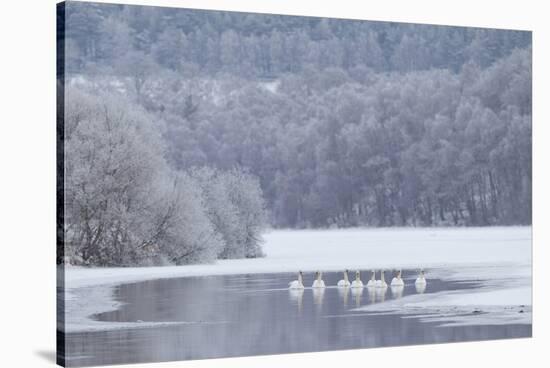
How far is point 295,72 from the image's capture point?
577 inches

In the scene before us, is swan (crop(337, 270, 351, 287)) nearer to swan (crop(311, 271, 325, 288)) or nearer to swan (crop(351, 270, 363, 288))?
swan (crop(351, 270, 363, 288))

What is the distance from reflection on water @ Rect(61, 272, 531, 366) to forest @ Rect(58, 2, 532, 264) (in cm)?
47

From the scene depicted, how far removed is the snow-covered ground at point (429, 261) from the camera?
1457 centimetres

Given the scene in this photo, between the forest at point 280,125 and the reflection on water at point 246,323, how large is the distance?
1.55ft

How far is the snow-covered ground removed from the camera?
14.6 m

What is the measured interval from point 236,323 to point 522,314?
4.01 metres

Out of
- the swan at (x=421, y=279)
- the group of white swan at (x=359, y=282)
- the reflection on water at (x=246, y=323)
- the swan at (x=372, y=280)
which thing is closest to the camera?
the reflection on water at (x=246, y=323)

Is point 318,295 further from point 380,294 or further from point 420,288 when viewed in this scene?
point 420,288

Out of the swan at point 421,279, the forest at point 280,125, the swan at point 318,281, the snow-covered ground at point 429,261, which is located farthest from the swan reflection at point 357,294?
the forest at point 280,125

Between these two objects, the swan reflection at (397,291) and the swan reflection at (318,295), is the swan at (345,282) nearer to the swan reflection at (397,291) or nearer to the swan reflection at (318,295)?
the swan reflection at (318,295)

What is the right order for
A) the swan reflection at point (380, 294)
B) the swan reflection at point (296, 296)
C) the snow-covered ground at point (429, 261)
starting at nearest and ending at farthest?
1. the swan reflection at point (296, 296)
2. the snow-covered ground at point (429, 261)
3. the swan reflection at point (380, 294)

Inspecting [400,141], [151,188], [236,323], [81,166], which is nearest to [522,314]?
[400,141]

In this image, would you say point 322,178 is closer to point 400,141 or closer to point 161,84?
point 400,141

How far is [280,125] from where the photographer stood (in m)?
14.8
